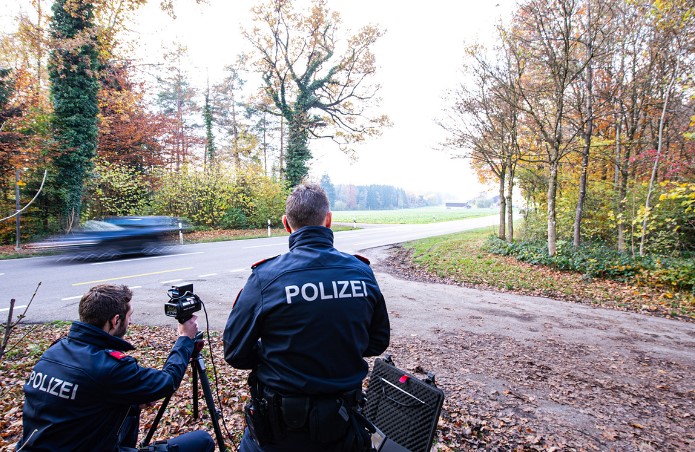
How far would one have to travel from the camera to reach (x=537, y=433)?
328 cm

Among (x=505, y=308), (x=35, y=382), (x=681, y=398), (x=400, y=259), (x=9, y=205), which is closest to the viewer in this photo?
(x=35, y=382)

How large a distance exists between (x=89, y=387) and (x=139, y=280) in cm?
818

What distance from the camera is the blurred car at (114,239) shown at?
10.9 m

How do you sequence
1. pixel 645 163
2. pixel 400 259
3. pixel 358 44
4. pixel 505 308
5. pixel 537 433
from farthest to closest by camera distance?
1. pixel 358 44
2. pixel 400 259
3. pixel 645 163
4. pixel 505 308
5. pixel 537 433

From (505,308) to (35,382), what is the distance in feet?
25.6

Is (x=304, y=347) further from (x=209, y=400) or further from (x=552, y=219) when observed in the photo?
(x=552, y=219)

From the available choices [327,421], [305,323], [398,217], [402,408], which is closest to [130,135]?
[402,408]

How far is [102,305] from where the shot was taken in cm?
200

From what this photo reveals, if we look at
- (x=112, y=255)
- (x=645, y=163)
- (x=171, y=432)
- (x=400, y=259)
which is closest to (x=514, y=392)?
(x=171, y=432)

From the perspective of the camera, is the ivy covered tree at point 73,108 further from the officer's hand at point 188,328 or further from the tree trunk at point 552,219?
the tree trunk at point 552,219

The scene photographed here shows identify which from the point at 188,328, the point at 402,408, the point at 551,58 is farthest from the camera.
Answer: the point at 551,58

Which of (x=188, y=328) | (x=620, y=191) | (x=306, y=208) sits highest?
(x=620, y=191)

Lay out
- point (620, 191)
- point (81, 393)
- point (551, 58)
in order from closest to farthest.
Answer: point (81, 393), point (551, 58), point (620, 191)

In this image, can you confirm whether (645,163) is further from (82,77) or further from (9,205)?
(9,205)
